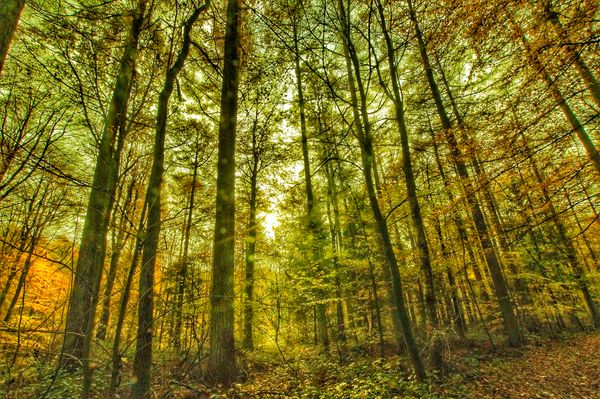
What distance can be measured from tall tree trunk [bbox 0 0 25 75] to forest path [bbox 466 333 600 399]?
7189mm

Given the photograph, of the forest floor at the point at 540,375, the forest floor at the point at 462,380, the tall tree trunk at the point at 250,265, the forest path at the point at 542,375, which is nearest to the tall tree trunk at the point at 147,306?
the forest floor at the point at 462,380

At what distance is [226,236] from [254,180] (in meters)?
6.53

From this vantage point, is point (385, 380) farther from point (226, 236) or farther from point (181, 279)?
point (181, 279)

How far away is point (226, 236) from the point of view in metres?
5.45

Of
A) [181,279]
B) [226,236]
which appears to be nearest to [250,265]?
[181,279]

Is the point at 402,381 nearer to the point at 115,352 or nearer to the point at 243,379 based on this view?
the point at 243,379

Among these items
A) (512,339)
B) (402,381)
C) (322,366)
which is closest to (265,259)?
(322,366)

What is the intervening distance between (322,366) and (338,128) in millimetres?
10138

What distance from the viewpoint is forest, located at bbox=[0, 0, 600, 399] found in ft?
7.63

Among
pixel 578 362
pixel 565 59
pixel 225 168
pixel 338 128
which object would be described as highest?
pixel 338 128

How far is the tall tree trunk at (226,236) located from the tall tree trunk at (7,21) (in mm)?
3581

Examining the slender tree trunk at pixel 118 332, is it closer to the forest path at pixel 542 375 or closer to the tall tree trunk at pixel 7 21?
the tall tree trunk at pixel 7 21

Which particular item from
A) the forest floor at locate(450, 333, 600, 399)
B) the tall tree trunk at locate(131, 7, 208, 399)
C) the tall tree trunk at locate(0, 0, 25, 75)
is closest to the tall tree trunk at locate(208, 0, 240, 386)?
the tall tree trunk at locate(131, 7, 208, 399)

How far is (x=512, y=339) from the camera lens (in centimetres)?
877
